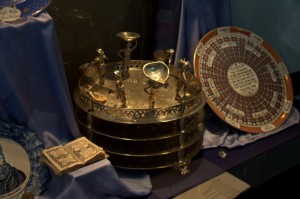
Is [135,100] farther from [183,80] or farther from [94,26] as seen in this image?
[94,26]

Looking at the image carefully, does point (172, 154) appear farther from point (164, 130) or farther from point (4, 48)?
point (4, 48)

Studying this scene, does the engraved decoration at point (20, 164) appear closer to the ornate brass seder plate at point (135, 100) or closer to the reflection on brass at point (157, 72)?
the ornate brass seder plate at point (135, 100)

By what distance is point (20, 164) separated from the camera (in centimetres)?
102

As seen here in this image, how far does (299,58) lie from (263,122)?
29.7 inches

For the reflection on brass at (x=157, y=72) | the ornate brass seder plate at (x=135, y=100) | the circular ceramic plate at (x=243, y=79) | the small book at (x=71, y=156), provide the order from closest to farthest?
the small book at (x=71, y=156), the ornate brass seder plate at (x=135, y=100), the reflection on brass at (x=157, y=72), the circular ceramic plate at (x=243, y=79)

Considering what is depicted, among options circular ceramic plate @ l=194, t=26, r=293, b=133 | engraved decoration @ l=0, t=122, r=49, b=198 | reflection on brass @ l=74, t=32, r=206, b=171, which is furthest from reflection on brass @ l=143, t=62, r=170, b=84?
engraved decoration @ l=0, t=122, r=49, b=198

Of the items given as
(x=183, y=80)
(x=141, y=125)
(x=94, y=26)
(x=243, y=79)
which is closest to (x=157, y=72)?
(x=183, y=80)

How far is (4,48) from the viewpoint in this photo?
952 mm

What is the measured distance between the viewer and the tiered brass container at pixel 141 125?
1114 millimetres

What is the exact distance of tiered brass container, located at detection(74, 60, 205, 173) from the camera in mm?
1114

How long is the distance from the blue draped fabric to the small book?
2.02 feet

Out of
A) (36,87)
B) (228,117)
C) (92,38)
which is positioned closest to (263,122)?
(228,117)

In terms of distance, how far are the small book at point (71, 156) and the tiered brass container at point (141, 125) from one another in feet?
0.30

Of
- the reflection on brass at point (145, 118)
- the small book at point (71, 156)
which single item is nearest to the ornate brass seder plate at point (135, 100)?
the reflection on brass at point (145, 118)
